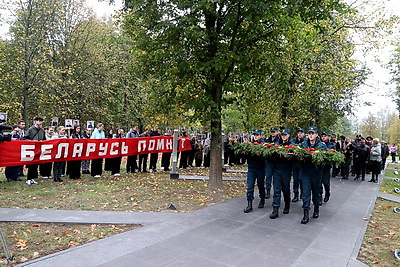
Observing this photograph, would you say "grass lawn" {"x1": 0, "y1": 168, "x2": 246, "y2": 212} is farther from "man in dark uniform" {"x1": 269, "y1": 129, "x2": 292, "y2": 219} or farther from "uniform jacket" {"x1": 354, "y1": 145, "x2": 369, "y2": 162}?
"uniform jacket" {"x1": 354, "y1": 145, "x2": 369, "y2": 162}

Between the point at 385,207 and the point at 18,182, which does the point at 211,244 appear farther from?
the point at 18,182

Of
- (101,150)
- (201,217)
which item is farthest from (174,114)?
(201,217)

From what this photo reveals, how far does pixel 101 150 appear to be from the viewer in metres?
11.7

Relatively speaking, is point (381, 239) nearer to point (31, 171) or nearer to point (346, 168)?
point (346, 168)

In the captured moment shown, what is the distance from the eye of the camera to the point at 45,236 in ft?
18.0

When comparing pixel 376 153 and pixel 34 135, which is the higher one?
pixel 34 135

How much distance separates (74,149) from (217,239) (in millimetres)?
7268

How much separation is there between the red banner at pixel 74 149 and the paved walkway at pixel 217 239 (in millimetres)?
2837

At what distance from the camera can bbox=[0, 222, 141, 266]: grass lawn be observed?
4801 mm

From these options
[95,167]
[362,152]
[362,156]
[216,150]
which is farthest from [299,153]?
[362,156]

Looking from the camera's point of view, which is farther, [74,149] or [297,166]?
[74,149]

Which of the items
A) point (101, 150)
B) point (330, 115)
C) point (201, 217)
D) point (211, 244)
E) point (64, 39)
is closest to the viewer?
point (211, 244)

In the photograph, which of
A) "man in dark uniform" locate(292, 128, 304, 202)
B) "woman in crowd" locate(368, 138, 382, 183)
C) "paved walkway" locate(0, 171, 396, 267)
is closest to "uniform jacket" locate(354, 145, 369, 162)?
"woman in crowd" locate(368, 138, 382, 183)

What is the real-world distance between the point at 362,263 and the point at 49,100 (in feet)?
67.8
